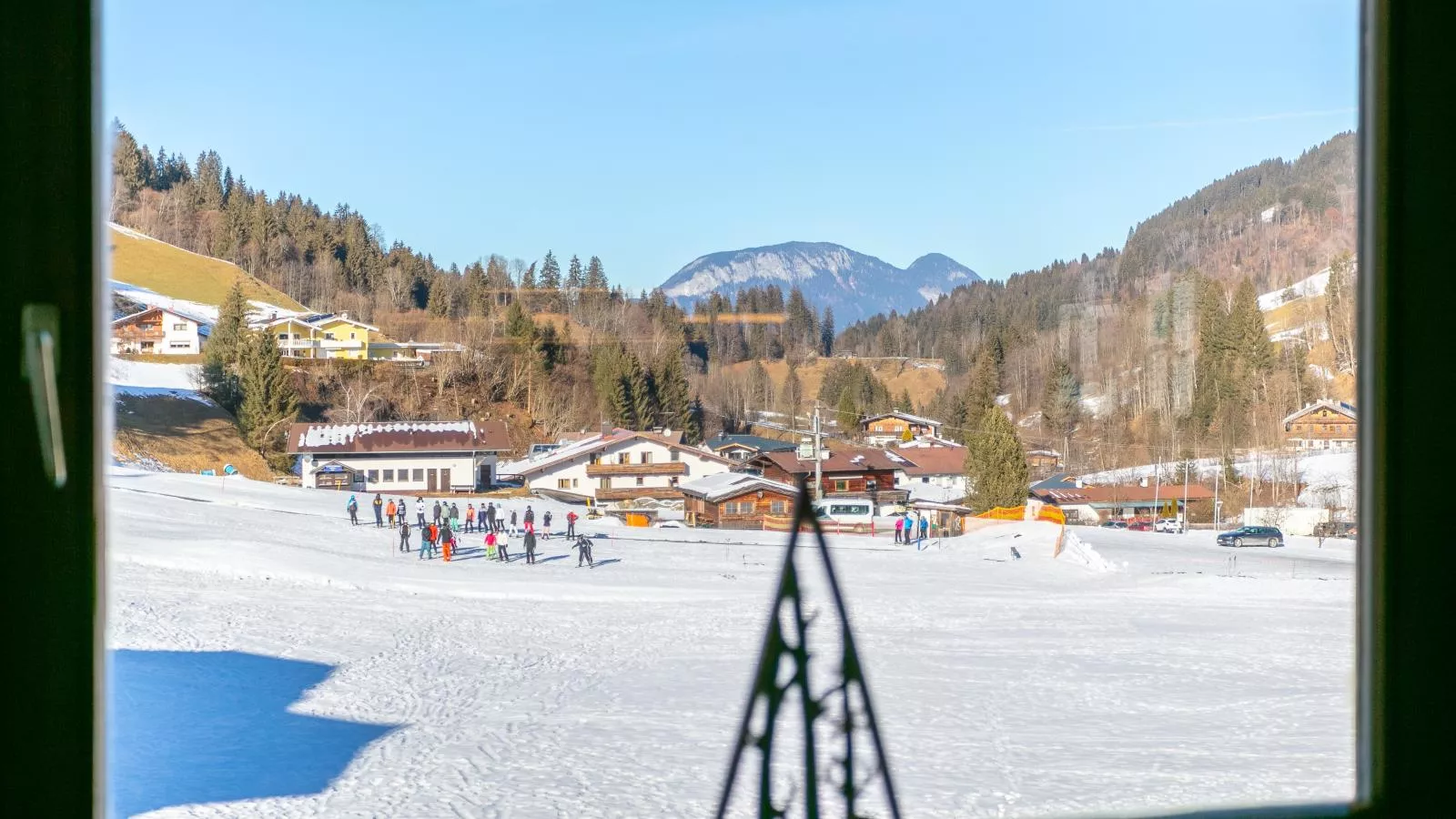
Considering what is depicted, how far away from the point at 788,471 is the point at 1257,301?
76 cm

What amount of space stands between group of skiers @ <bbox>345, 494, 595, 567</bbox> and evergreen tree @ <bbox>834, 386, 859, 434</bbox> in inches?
25.6

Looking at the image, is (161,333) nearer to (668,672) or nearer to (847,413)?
(847,413)

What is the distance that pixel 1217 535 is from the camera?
176 centimetres

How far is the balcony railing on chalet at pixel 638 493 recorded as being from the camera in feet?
4.66

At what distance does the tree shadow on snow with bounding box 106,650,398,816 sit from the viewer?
1241 mm

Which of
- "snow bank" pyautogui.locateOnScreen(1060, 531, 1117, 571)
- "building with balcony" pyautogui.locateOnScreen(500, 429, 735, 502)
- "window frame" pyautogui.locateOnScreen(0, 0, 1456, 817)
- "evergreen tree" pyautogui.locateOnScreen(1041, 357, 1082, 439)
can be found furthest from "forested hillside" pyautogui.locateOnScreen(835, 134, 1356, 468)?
"window frame" pyautogui.locateOnScreen(0, 0, 1456, 817)

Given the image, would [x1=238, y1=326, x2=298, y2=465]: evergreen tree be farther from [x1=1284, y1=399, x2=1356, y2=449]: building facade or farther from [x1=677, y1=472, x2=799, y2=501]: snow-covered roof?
[x1=1284, y1=399, x2=1356, y2=449]: building facade

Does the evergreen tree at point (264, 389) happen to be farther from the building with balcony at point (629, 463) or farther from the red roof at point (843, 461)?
the red roof at point (843, 461)

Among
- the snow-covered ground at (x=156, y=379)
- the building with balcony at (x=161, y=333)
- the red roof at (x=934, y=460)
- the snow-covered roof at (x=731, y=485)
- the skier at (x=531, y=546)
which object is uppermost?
the building with balcony at (x=161, y=333)

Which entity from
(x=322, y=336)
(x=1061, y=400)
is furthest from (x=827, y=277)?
(x=322, y=336)
